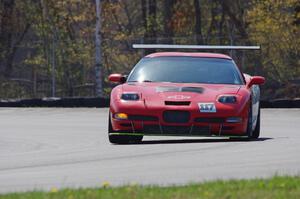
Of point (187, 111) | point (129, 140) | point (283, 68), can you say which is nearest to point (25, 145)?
point (129, 140)

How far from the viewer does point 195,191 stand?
9.04 m

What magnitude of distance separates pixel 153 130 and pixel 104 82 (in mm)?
18333

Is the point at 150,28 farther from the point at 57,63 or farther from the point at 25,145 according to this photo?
the point at 25,145

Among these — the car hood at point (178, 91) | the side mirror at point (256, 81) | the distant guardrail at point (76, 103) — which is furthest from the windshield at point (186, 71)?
the distant guardrail at point (76, 103)

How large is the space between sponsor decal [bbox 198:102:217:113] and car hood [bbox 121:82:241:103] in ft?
0.30

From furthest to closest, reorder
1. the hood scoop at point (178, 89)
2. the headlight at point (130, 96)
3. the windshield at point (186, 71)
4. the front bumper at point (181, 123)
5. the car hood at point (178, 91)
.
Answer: the windshield at point (186, 71)
the hood scoop at point (178, 89)
the headlight at point (130, 96)
the car hood at point (178, 91)
the front bumper at point (181, 123)

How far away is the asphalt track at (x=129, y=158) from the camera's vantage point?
10.5 metres

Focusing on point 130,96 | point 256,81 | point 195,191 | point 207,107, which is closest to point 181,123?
point 207,107

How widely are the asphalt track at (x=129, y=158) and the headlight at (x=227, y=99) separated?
60 centimetres

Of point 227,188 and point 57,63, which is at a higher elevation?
point 227,188

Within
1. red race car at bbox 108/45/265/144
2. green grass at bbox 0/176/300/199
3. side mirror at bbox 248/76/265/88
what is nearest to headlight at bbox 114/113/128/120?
red race car at bbox 108/45/265/144

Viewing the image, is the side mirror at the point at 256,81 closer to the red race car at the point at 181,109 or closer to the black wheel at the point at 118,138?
the red race car at the point at 181,109

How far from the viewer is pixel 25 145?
1580 centimetres

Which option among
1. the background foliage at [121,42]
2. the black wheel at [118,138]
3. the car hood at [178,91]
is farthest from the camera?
the background foliage at [121,42]
